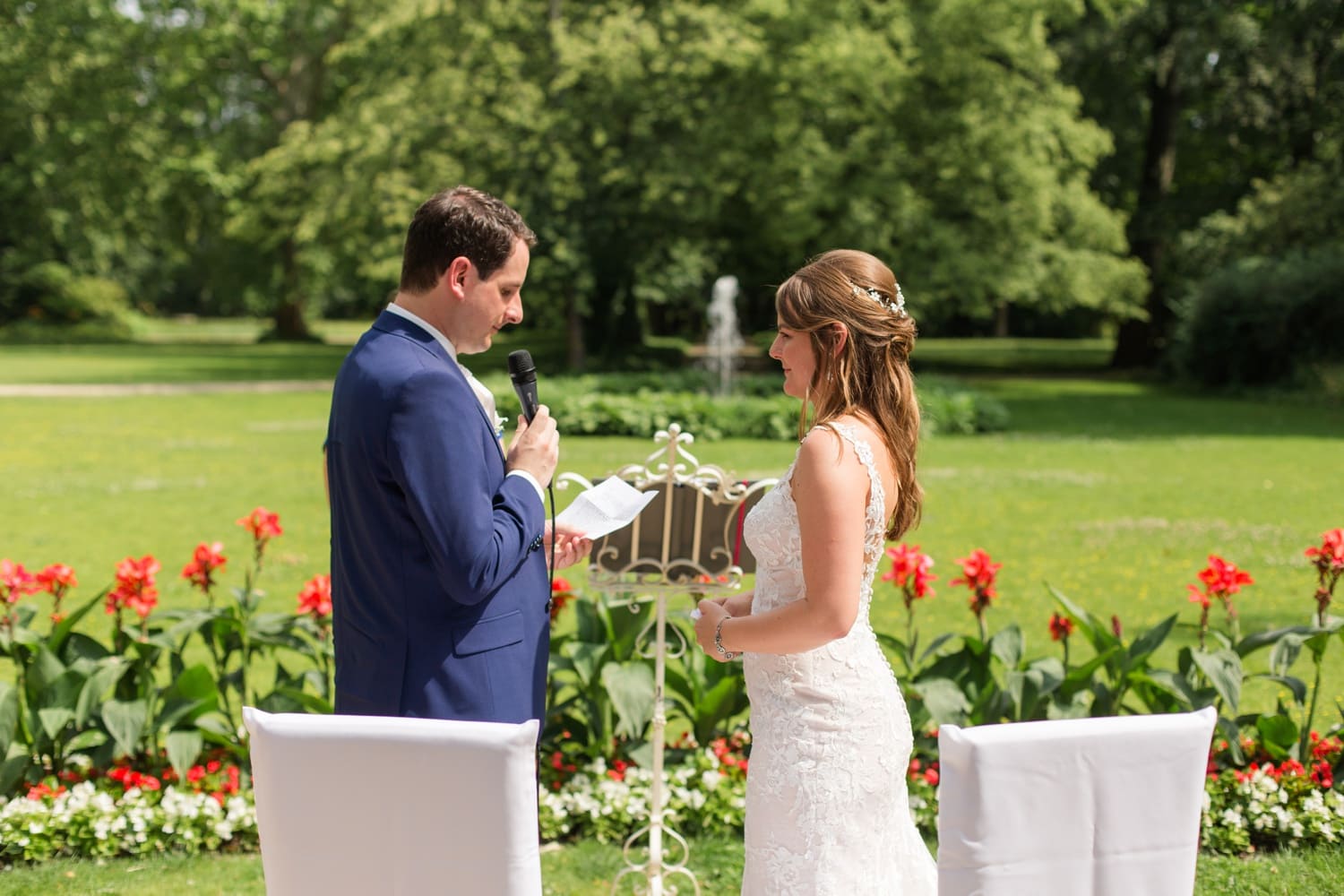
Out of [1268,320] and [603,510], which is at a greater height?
[1268,320]

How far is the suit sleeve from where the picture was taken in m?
2.62

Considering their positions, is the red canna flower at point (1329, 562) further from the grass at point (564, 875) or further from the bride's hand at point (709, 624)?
the bride's hand at point (709, 624)

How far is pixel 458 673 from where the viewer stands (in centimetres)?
281

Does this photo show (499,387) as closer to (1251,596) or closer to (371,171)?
(371,171)

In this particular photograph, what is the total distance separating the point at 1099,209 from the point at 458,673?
3120 cm

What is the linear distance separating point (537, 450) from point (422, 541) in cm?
34

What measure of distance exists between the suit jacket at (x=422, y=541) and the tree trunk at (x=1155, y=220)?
34633 millimetres

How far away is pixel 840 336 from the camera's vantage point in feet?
9.09

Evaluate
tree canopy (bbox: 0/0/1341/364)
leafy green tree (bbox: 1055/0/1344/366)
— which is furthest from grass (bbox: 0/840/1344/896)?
leafy green tree (bbox: 1055/0/1344/366)

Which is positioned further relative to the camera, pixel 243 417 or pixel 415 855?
pixel 243 417

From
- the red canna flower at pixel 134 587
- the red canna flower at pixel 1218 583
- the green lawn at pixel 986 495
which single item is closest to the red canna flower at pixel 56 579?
the red canna flower at pixel 134 587

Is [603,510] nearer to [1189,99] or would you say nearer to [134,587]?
[134,587]

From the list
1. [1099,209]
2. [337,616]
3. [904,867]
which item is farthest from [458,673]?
[1099,209]

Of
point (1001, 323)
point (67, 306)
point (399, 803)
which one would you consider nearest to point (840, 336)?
point (399, 803)
